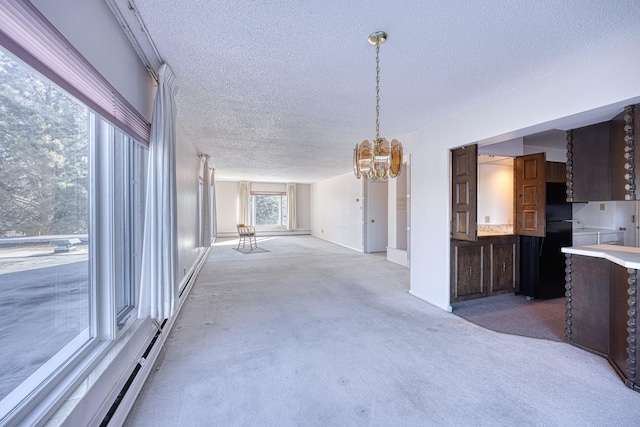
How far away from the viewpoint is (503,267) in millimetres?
3766

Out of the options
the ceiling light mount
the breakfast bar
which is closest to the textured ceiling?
the ceiling light mount

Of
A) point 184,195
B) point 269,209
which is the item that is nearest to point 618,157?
point 184,195

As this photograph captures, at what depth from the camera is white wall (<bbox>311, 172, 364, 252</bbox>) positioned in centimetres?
799

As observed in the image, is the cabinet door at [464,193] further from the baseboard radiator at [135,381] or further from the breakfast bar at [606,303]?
the baseboard radiator at [135,381]

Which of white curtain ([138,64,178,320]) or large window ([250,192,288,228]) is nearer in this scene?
white curtain ([138,64,178,320])

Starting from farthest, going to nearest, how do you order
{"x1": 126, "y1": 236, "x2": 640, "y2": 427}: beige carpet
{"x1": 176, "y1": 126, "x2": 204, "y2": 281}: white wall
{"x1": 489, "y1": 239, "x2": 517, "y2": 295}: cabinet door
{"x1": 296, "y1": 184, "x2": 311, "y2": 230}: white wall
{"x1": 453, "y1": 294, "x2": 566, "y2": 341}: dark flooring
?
1. {"x1": 296, "y1": 184, "x2": 311, "y2": 230}: white wall
2. {"x1": 489, "y1": 239, "x2": 517, "y2": 295}: cabinet door
3. {"x1": 176, "y1": 126, "x2": 204, "y2": 281}: white wall
4. {"x1": 453, "y1": 294, "x2": 566, "y2": 341}: dark flooring
5. {"x1": 126, "y1": 236, "x2": 640, "y2": 427}: beige carpet

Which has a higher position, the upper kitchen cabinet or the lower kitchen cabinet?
the upper kitchen cabinet

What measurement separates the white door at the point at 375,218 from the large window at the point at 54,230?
239 inches

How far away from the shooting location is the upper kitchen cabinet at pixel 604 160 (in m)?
1.98

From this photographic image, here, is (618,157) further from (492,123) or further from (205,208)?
(205,208)

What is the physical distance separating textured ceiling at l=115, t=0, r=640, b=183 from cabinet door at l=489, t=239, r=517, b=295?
→ 2.01 m

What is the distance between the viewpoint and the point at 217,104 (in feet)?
9.50

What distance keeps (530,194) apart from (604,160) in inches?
50.0

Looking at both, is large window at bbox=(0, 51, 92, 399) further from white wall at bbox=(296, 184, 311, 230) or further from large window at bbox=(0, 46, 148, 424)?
white wall at bbox=(296, 184, 311, 230)
